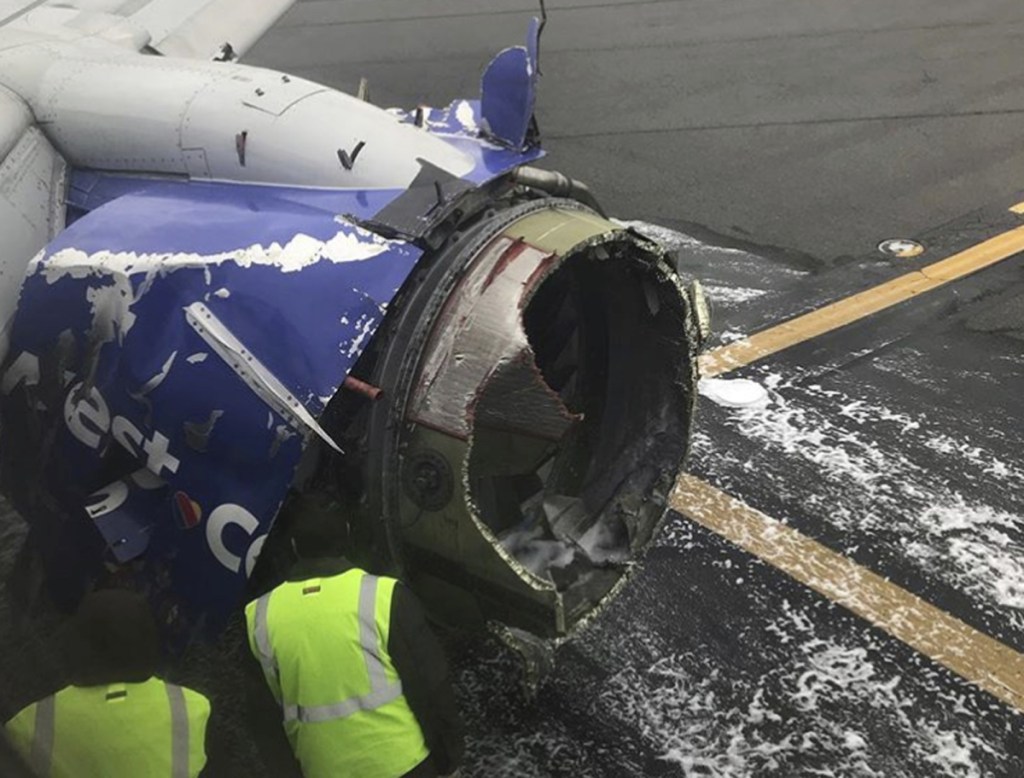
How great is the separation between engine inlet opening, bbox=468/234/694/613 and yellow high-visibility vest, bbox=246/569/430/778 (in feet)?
3.10

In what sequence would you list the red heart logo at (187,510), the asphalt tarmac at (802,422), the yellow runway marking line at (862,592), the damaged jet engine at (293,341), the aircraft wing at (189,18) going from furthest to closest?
the aircraft wing at (189,18) → the yellow runway marking line at (862,592) → the asphalt tarmac at (802,422) → the red heart logo at (187,510) → the damaged jet engine at (293,341)

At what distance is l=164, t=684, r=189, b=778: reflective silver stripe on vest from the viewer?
3.49 meters

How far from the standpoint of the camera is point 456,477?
377 centimetres

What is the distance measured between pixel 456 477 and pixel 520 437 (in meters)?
0.41

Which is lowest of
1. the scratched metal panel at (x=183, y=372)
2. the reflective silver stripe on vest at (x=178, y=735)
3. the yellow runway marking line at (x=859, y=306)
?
the yellow runway marking line at (x=859, y=306)

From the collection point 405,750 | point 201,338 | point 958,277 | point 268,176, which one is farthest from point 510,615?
point 958,277

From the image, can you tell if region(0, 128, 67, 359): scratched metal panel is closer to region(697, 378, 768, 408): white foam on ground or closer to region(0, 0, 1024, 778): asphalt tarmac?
region(0, 0, 1024, 778): asphalt tarmac

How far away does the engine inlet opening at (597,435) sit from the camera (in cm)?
452

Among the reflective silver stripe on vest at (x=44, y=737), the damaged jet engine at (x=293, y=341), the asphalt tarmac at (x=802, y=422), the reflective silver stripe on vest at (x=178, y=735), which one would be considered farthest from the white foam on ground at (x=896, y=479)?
the reflective silver stripe on vest at (x=44, y=737)

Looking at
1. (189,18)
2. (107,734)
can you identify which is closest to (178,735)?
(107,734)

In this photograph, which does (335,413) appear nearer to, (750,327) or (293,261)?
(293,261)

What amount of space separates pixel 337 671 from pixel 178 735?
0.56 m

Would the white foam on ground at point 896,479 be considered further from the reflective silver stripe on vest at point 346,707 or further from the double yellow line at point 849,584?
the reflective silver stripe on vest at point 346,707

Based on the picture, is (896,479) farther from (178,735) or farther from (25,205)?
(25,205)
